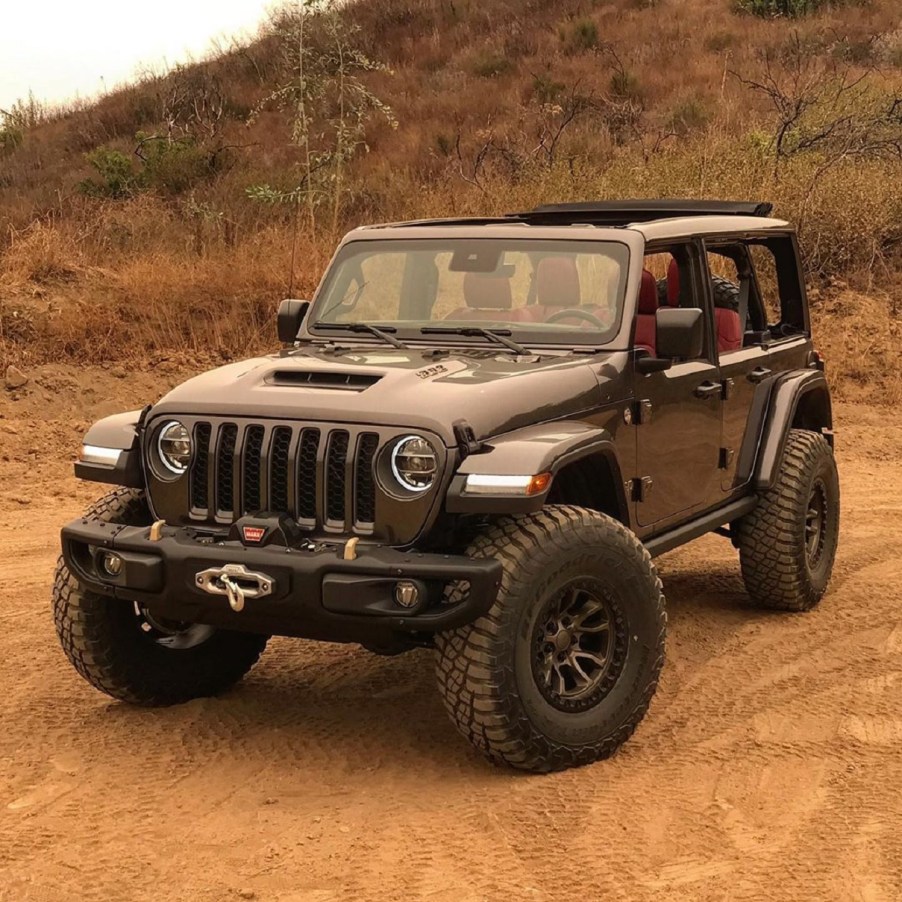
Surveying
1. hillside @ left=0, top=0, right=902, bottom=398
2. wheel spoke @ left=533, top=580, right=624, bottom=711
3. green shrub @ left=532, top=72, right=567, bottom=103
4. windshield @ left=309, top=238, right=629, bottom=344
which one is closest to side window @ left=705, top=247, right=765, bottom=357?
windshield @ left=309, top=238, right=629, bottom=344

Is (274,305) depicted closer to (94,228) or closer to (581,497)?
(94,228)

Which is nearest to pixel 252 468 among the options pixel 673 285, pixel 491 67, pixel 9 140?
pixel 673 285

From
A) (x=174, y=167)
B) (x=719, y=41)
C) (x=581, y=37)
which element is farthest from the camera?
(x=581, y=37)

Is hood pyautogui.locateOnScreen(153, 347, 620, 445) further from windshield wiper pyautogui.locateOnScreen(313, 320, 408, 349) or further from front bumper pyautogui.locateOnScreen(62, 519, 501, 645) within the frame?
front bumper pyautogui.locateOnScreen(62, 519, 501, 645)

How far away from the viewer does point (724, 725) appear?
4.98 metres

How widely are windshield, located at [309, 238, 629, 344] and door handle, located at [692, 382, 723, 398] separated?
2.13 feet

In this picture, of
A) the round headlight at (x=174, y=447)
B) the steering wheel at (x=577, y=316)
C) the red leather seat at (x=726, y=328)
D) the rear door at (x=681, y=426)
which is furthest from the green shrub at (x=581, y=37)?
the round headlight at (x=174, y=447)

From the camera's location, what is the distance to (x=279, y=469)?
450 centimetres

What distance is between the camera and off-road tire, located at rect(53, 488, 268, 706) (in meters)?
4.95

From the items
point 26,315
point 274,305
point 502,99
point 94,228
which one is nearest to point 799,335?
point 274,305

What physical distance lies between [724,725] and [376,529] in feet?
5.25

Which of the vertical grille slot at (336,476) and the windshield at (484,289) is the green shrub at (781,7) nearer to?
the windshield at (484,289)

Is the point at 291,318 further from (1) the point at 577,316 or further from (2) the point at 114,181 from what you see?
(2) the point at 114,181

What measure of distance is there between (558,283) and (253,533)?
1818mm
